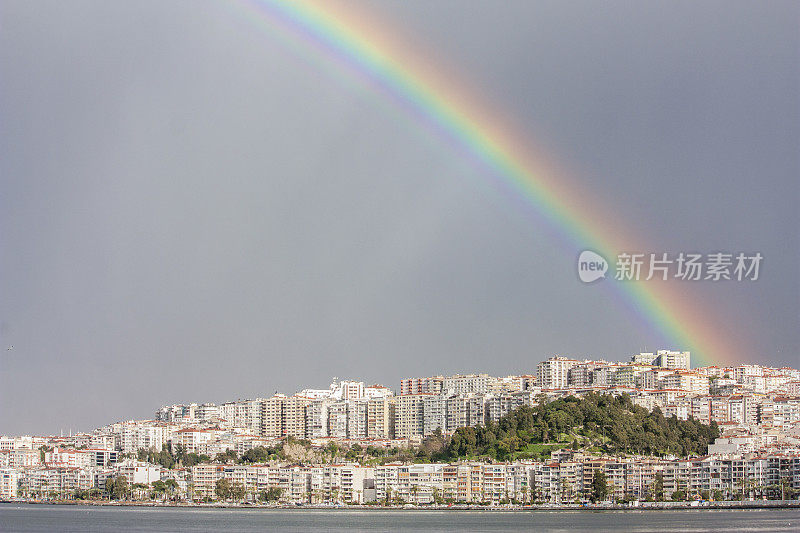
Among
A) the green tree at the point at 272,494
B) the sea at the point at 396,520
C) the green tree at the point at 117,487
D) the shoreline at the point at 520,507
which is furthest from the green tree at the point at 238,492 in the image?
the green tree at the point at 117,487

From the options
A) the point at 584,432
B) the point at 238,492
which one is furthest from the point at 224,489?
the point at 584,432

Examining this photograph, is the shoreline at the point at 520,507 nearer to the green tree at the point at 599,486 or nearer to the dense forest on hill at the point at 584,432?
the green tree at the point at 599,486

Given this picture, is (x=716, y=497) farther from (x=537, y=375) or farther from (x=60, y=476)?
(x=60, y=476)

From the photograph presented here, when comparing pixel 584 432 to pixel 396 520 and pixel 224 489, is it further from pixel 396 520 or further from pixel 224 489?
pixel 224 489

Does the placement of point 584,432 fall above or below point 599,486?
above

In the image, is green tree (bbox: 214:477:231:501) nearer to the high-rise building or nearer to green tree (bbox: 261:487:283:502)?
green tree (bbox: 261:487:283:502)
